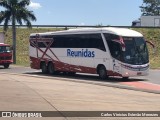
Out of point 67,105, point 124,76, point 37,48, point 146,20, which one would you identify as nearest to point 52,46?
A: point 37,48

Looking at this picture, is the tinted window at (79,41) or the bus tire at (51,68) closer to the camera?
the tinted window at (79,41)

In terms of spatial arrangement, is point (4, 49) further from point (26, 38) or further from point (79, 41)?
point (26, 38)

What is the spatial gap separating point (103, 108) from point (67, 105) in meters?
1.11

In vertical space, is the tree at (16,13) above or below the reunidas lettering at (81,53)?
above

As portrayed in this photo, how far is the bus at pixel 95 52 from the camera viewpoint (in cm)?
2642

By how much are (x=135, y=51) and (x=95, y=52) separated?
271 cm

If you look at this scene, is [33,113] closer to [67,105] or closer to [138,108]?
[67,105]

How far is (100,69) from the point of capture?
2811cm

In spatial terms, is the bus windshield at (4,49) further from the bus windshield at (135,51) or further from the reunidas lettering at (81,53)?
the bus windshield at (135,51)

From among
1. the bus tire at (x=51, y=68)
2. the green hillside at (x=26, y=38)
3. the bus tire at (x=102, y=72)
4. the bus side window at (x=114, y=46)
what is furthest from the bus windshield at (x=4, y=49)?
the bus side window at (x=114, y=46)

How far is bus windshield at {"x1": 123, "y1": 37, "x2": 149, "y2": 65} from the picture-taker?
86.5 feet

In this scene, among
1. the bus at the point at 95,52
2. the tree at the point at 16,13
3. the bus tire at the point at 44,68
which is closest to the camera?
the bus at the point at 95,52

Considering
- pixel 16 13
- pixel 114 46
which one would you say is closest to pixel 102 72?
pixel 114 46

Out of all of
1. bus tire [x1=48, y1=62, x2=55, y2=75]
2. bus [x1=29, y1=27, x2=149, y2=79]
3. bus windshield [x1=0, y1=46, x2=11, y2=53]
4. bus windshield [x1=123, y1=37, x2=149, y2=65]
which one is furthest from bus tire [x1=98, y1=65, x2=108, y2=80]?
bus windshield [x1=0, y1=46, x2=11, y2=53]
